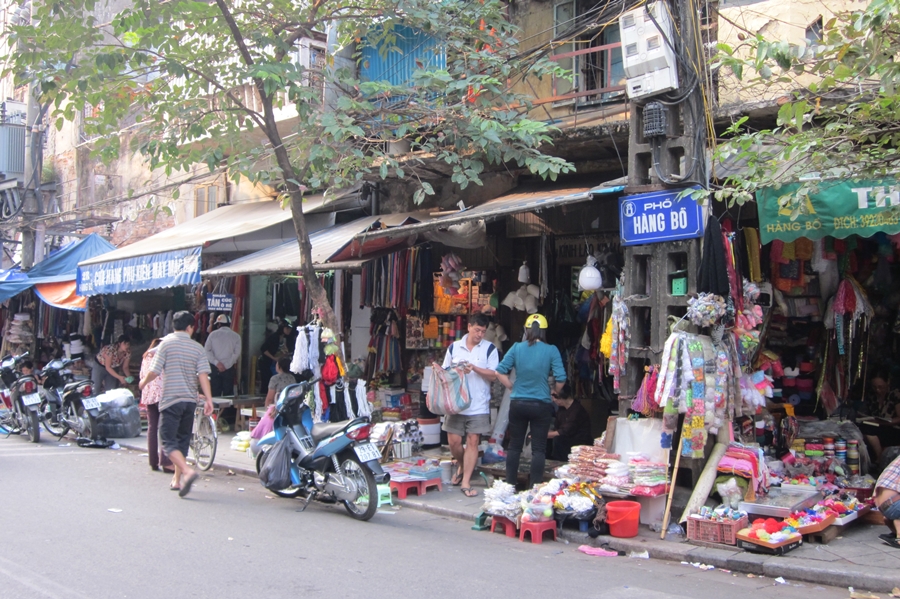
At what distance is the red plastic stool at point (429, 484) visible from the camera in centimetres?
908

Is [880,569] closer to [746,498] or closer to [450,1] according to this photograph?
[746,498]

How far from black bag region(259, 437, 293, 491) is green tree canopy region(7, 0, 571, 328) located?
239 cm

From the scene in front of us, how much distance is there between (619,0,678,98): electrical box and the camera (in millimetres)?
7695

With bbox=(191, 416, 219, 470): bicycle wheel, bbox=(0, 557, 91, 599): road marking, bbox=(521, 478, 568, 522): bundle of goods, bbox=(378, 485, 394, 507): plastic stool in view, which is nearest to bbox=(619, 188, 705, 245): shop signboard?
bbox=(521, 478, 568, 522): bundle of goods

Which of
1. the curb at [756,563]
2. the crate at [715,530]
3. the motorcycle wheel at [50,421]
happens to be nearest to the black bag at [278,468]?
the curb at [756,563]

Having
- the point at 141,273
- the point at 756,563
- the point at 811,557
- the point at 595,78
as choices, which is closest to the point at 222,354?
the point at 141,273

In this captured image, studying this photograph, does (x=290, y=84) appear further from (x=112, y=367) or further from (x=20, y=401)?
(x=112, y=367)

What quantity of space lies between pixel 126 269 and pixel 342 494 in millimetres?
8789

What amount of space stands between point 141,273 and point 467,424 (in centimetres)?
801

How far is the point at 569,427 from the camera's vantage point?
9.97m

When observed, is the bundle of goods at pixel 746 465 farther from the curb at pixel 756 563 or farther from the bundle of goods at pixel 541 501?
the bundle of goods at pixel 541 501

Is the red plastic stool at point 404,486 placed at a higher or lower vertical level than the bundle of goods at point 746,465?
lower

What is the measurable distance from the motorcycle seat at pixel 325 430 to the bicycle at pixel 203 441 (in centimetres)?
298

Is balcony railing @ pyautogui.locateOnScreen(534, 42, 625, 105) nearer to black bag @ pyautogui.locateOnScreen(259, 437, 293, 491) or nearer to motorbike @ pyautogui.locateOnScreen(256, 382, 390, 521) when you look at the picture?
motorbike @ pyautogui.locateOnScreen(256, 382, 390, 521)
